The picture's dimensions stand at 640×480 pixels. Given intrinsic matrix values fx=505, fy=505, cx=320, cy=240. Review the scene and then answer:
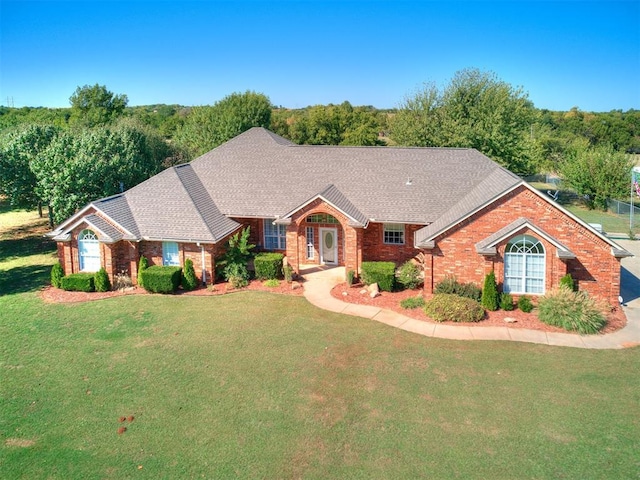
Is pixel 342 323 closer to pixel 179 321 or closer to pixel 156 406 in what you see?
Answer: pixel 179 321

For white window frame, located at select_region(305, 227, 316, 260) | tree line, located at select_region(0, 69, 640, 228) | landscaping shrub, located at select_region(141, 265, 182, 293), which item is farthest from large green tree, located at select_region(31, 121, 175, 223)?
white window frame, located at select_region(305, 227, 316, 260)

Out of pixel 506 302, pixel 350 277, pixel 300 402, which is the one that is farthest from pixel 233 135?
pixel 300 402

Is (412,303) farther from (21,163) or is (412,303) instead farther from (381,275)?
(21,163)

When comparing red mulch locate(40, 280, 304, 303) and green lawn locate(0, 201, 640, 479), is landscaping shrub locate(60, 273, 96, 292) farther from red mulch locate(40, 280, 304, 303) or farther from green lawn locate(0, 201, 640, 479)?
green lawn locate(0, 201, 640, 479)

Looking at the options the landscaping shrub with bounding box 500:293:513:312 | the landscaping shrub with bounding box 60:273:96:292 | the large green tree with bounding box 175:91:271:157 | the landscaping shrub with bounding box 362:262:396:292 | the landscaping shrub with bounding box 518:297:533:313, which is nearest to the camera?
the landscaping shrub with bounding box 518:297:533:313

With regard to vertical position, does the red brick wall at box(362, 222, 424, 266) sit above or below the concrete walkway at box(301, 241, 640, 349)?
above
